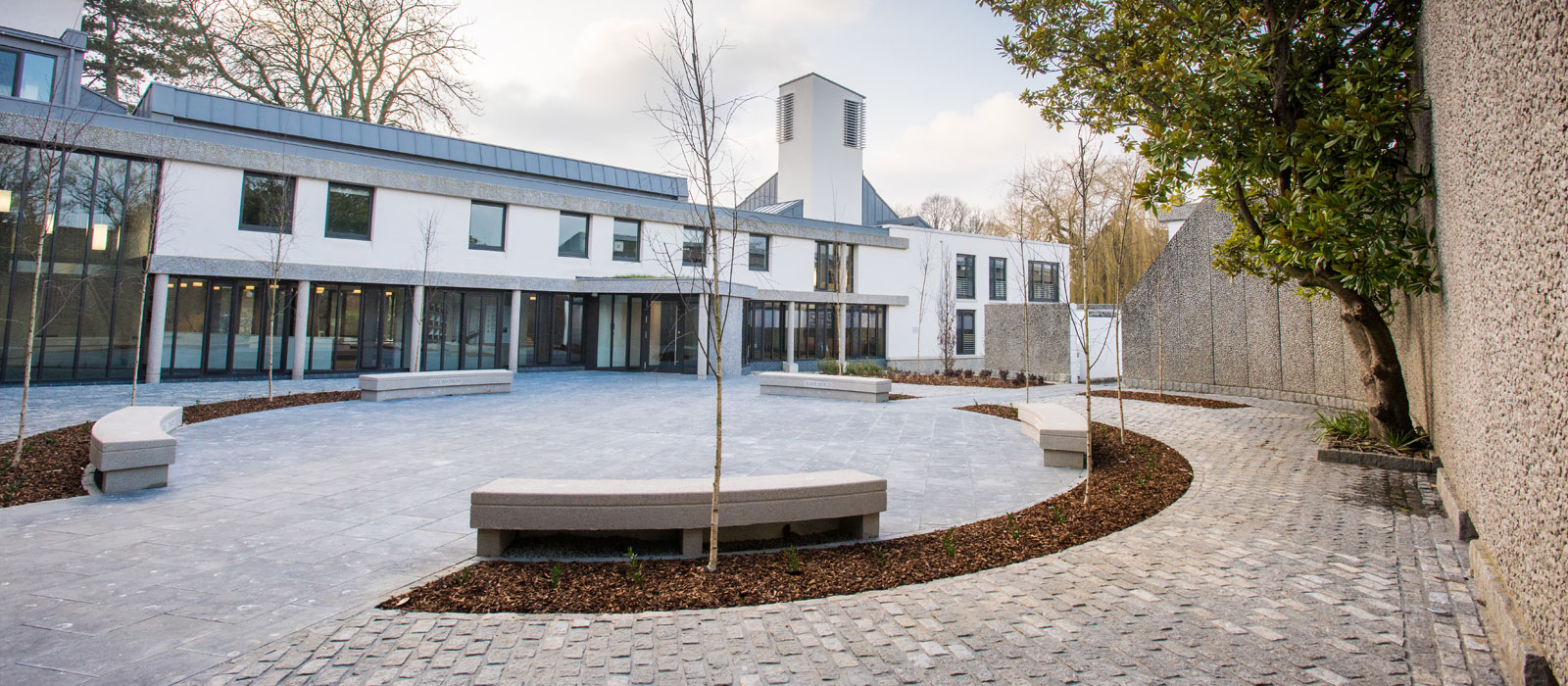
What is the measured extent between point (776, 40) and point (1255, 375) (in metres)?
12.2

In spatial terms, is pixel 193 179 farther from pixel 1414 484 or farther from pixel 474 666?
pixel 1414 484

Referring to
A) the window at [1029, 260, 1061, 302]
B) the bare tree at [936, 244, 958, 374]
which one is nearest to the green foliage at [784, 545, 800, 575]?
the bare tree at [936, 244, 958, 374]

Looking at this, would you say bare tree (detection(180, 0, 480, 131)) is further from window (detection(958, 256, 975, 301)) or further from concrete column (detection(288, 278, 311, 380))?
window (detection(958, 256, 975, 301))

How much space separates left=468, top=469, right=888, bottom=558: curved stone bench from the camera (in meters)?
4.55

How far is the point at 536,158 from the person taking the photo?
75.7ft

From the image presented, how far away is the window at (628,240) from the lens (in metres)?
22.8

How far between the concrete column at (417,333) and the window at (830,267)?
1459 centimetres

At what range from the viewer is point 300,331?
17406mm

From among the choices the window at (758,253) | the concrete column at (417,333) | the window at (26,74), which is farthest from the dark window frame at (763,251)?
the window at (26,74)

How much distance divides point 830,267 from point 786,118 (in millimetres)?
9452

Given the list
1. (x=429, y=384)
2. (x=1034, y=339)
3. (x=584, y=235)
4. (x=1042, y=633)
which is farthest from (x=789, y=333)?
(x=1042, y=633)

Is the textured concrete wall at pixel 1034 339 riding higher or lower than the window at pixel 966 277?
lower

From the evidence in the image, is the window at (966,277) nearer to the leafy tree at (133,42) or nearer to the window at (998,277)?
the window at (998,277)

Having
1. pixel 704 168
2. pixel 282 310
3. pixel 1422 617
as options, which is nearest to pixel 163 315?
pixel 282 310
